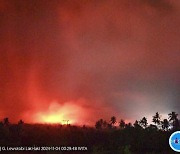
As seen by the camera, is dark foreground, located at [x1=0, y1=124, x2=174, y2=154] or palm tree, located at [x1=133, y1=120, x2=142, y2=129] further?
palm tree, located at [x1=133, y1=120, x2=142, y2=129]

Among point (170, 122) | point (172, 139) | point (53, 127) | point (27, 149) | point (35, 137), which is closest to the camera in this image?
point (172, 139)

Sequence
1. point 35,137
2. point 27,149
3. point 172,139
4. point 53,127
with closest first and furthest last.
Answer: point 172,139 < point 27,149 < point 35,137 < point 53,127

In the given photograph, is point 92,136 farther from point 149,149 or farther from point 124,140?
point 149,149

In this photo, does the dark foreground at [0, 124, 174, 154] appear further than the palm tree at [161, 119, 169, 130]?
No

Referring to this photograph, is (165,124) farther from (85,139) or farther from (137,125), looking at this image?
(85,139)

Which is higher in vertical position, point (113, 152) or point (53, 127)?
point (53, 127)

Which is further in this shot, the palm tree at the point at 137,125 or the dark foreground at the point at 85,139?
the palm tree at the point at 137,125

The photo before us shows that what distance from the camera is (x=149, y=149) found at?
19922 millimetres

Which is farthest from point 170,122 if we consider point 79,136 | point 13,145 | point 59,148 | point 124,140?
point 13,145

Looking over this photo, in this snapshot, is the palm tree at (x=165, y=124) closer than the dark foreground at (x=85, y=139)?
No

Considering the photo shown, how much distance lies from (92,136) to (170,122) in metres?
5.25

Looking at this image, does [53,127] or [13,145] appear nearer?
[13,145]

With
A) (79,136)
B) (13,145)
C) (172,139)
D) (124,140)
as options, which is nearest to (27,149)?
(13,145)

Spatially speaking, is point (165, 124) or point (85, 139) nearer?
point (85, 139)
